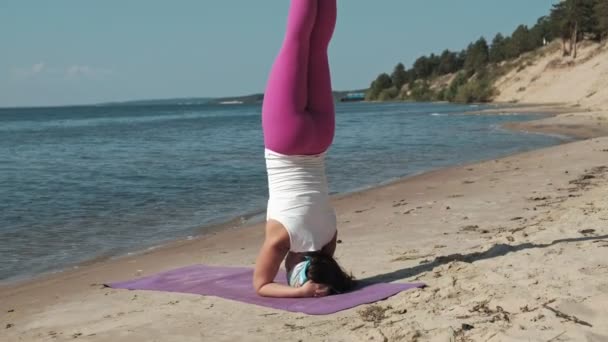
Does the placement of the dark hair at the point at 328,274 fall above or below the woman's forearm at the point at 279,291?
above

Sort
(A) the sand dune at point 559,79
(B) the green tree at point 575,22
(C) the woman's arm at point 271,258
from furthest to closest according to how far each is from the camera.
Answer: (B) the green tree at point 575,22
(A) the sand dune at point 559,79
(C) the woman's arm at point 271,258

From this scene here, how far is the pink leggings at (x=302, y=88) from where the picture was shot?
6.52 m

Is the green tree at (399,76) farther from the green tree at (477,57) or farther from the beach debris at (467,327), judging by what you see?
the beach debris at (467,327)

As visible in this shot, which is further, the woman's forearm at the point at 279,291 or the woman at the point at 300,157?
the woman at the point at 300,157


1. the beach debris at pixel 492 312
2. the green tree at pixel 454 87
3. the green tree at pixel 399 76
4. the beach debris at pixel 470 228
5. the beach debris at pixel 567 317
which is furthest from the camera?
the green tree at pixel 399 76

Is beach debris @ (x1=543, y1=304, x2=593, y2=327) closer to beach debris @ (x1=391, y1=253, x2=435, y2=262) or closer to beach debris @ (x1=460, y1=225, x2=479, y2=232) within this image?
beach debris @ (x1=391, y1=253, x2=435, y2=262)

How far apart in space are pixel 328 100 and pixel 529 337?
3.00 m

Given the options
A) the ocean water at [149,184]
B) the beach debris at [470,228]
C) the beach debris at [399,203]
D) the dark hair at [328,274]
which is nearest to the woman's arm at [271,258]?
the dark hair at [328,274]

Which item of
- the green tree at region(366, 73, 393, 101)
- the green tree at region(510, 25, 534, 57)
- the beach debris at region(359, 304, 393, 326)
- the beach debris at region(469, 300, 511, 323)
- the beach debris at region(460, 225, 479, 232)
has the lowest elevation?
the green tree at region(366, 73, 393, 101)

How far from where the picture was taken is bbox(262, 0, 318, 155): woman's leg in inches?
256

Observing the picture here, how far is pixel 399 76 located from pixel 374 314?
150072mm

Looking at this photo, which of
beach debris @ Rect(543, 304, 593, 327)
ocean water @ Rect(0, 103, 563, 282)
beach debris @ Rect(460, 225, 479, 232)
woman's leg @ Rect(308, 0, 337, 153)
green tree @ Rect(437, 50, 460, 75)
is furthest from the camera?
green tree @ Rect(437, 50, 460, 75)

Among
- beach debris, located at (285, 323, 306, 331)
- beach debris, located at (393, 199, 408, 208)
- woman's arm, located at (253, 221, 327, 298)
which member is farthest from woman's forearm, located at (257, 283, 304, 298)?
beach debris, located at (393, 199, 408, 208)

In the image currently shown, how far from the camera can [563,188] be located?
12.4 m
